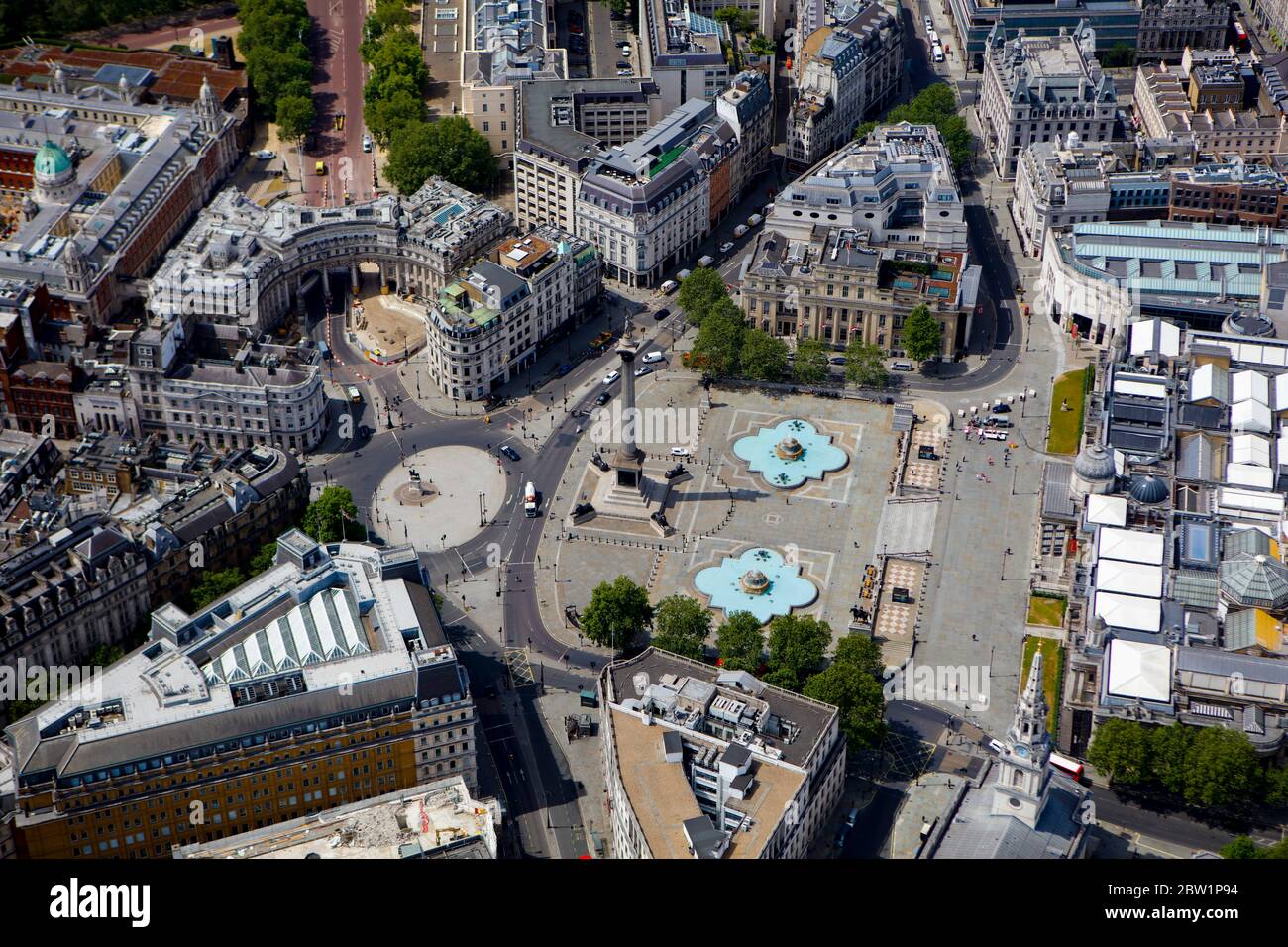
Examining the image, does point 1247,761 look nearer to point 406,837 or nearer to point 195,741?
point 406,837

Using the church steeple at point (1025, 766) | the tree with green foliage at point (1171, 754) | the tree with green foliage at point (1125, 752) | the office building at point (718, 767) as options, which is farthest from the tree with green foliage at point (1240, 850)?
the office building at point (718, 767)

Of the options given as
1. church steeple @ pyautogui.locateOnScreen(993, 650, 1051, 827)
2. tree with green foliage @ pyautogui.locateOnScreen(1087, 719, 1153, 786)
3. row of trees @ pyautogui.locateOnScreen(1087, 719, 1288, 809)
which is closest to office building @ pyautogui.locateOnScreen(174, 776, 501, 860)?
church steeple @ pyautogui.locateOnScreen(993, 650, 1051, 827)

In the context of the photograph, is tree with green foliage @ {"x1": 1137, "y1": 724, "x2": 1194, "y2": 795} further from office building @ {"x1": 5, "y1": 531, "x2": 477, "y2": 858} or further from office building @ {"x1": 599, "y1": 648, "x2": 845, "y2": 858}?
office building @ {"x1": 5, "y1": 531, "x2": 477, "y2": 858}

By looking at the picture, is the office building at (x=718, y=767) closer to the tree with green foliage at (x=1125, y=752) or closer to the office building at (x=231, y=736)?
the office building at (x=231, y=736)

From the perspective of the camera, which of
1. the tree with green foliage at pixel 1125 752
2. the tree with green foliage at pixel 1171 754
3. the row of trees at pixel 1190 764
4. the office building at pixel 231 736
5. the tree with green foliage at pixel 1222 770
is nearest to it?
the office building at pixel 231 736

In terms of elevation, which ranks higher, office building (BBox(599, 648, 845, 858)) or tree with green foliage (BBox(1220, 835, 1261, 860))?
office building (BBox(599, 648, 845, 858))
